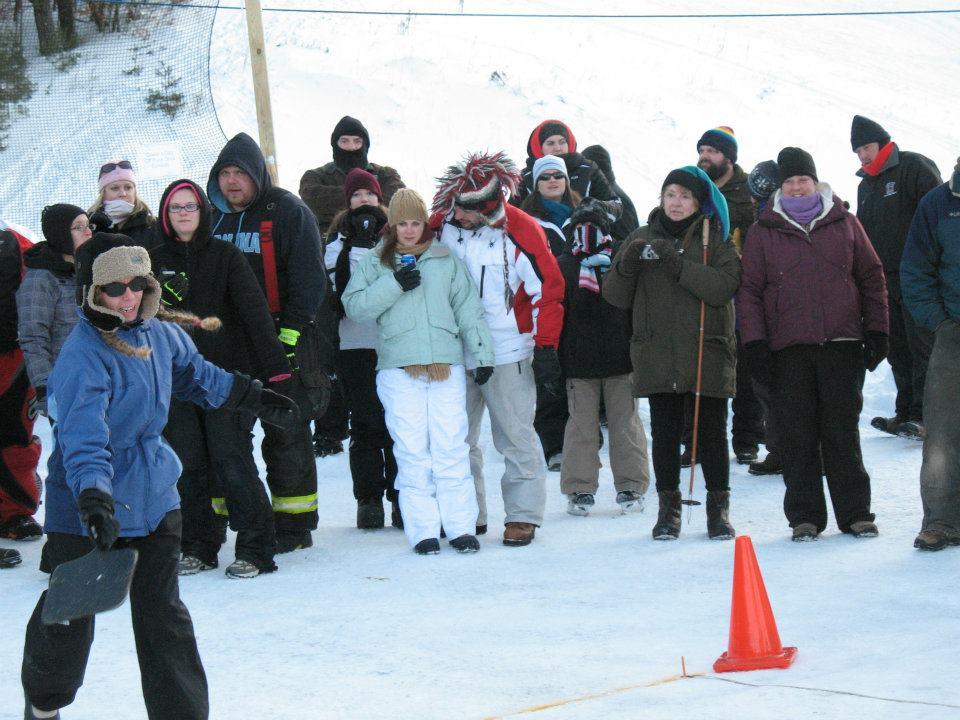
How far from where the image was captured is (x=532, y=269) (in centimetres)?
708

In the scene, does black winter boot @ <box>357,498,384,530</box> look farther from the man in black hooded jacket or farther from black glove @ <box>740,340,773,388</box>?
black glove @ <box>740,340,773,388</box>

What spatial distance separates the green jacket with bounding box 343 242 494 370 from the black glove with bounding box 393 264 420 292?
0.03m

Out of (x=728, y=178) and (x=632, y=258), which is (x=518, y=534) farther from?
(x=728, y=178)

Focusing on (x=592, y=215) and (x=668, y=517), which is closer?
(x=668, y=517)

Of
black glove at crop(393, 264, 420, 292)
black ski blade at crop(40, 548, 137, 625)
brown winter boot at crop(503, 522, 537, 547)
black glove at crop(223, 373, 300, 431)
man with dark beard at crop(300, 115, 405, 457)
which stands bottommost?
brown winter boot at crop(503, 522, 537, 547)

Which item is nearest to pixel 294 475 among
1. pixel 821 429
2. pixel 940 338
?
pixel 821 429

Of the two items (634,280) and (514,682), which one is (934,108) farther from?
(514,682)

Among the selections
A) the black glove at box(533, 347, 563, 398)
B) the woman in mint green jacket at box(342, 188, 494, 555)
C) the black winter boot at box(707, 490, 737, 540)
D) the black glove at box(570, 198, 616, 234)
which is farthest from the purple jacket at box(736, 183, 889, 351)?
the woman in mint green jacket at box(342, 188, 494, 555)

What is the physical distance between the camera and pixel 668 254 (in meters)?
6.80

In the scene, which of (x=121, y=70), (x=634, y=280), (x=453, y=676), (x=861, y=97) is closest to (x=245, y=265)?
(x=634, y=280)

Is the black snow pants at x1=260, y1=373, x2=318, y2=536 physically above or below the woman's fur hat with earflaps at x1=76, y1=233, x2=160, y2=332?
below

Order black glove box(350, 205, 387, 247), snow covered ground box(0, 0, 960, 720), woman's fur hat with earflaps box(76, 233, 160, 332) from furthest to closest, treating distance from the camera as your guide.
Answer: black glove box(350, 205, 387, 247), snow covered ground box(0, 0, 960, 720), woman's fur hat with earflaps box(76, 233, 160, 332)

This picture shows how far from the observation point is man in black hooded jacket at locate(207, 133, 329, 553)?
272 inches

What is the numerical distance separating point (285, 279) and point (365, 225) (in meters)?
0.70
